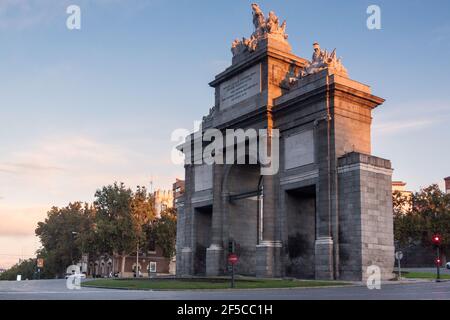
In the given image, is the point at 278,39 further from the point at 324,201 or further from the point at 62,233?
the point at 62,233

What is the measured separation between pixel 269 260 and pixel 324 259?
5.65 m

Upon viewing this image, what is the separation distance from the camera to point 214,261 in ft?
162

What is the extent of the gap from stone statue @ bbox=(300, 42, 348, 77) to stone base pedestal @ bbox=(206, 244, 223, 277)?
17.2 meters

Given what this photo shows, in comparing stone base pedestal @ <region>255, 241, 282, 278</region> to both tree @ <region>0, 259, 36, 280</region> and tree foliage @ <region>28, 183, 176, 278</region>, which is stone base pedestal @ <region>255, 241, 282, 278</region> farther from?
tree @ <region>0, 259, 36, 280</region>

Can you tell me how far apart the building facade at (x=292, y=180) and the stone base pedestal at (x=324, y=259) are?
0.07 metres

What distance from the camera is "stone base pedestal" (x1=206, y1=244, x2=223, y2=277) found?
161 feet

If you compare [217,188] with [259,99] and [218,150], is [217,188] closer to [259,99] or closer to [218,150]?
[218,150]

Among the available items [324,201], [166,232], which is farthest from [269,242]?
[166,232]

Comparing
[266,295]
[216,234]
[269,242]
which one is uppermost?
[216,234]

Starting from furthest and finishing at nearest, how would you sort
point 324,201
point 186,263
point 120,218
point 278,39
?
point 120,218 → point 186,263 → point 278,39 → point 324,201

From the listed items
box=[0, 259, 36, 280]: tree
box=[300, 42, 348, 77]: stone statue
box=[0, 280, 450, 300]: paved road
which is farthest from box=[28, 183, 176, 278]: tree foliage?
box=[0, 280, 450, 300]: paved road

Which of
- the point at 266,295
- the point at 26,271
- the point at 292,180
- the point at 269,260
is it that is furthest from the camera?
the point at 26,271

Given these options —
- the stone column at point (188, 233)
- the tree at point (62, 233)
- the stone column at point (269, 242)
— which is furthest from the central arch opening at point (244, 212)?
the tree at point (62, 233)

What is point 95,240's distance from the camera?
8138 cm
